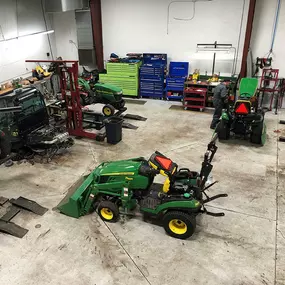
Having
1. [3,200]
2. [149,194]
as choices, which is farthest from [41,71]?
[149,194]

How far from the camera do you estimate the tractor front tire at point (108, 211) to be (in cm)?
412

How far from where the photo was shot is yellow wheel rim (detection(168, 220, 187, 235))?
3.87m

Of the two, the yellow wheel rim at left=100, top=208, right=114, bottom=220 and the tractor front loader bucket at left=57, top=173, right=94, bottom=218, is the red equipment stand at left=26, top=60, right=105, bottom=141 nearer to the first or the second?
the tractor front loader bucket at left=57, top=173, right=94, bottom=218

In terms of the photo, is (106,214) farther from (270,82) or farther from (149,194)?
(270,82)

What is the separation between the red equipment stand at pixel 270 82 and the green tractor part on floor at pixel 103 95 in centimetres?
418

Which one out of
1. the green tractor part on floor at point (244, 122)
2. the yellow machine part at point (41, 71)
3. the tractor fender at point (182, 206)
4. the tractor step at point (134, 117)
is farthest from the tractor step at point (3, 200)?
the yellow machine part at point (41, 71)

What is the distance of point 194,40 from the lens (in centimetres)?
915

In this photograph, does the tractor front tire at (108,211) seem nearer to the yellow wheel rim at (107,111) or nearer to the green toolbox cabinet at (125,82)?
the yellow wheel rim at (107,111)

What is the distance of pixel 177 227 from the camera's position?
3.91 meters

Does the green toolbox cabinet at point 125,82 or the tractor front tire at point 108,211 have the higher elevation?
the green toolbox cabinet at point 125,82

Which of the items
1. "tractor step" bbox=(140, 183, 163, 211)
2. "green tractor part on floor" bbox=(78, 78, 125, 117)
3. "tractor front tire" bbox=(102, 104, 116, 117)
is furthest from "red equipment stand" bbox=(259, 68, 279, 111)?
"tractor step" bbox=(140, 183, 163, 211)

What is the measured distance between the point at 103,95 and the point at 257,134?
4179 mm

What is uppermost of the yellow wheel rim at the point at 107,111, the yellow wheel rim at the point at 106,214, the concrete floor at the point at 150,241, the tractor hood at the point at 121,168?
the tractor hood at the point at 121,168

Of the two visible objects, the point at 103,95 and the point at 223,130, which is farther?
the point at 103,95
